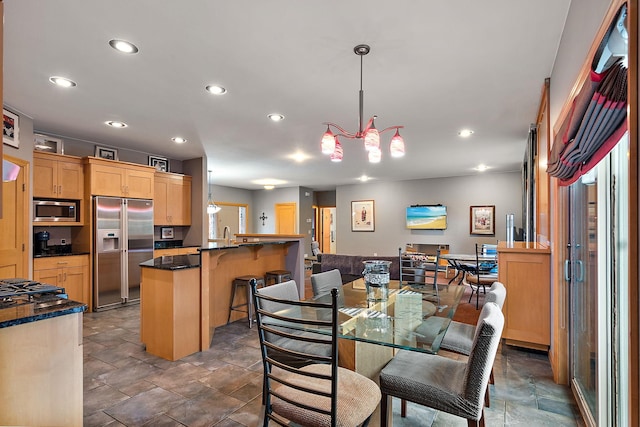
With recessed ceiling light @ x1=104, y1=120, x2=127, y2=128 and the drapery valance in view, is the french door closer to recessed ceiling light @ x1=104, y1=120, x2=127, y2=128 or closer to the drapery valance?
the drapery valance

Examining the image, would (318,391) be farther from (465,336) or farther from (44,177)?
(44,177)

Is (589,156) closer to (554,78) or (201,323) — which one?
(554,78)

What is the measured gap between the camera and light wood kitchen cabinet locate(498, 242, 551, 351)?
3184 mm

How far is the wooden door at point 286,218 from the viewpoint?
35.3 ft

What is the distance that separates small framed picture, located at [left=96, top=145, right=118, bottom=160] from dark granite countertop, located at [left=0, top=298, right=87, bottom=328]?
4244mm

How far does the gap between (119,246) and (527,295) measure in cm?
534

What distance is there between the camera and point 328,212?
519 inches

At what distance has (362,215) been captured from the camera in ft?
33.2

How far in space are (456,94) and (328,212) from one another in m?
9.99

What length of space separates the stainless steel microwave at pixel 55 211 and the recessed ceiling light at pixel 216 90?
124 inches

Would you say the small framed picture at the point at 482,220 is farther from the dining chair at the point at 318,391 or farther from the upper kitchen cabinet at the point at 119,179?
Answer: the dining chair at the point at 318,391

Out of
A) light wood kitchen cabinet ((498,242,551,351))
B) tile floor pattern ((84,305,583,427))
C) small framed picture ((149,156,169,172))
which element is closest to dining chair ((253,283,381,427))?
tile floor pattern ((84,305,583,427))

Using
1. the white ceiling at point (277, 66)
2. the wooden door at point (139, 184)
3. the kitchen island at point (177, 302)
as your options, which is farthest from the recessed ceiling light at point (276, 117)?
the wooden door at point (139, 184)

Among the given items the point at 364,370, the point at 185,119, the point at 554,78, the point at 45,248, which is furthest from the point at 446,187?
the point at 45,248
